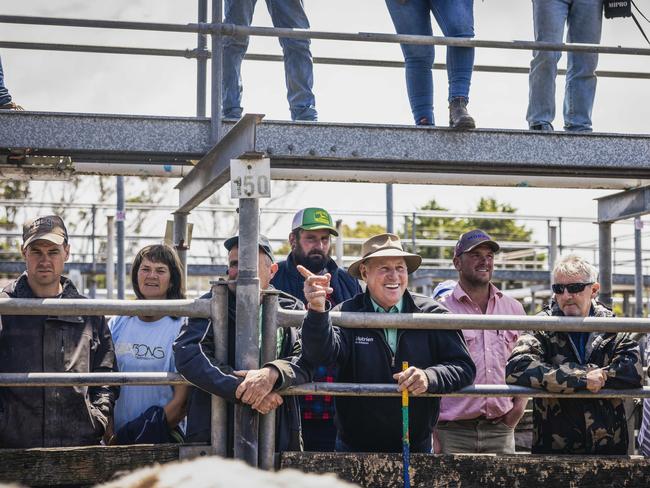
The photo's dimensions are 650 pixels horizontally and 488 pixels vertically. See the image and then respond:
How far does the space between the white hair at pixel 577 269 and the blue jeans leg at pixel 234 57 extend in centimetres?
220

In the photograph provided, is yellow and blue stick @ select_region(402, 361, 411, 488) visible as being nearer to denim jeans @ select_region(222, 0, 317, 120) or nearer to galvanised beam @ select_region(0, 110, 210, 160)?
galvanised beam @ select_region(0, 110, 210, 160)

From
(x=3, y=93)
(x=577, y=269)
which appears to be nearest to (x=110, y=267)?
(x=3, y=93)

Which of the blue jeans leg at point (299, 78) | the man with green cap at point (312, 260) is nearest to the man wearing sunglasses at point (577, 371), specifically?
the man with green cap at point (312, 260)

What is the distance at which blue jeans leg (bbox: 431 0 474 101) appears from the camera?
4.96m

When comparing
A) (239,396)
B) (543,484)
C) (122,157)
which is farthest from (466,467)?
(122,157)

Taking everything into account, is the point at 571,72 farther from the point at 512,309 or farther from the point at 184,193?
the point at 184,193

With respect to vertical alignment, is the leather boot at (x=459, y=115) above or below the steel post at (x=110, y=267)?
above

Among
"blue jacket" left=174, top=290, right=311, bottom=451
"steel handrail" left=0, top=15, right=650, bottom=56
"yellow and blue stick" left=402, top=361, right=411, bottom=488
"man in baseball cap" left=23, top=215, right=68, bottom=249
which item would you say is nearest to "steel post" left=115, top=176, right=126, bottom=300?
"steel handrail" left=0, top=15, right=650, bottom=56

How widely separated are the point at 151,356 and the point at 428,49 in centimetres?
247

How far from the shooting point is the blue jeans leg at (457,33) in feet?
16.3

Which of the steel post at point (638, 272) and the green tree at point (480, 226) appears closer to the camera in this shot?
the steel post at point (638, 272)

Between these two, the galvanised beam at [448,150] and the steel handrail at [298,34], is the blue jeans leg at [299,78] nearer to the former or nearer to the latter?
the galvanised beam at [448,150]

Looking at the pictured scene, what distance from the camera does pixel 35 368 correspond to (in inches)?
156

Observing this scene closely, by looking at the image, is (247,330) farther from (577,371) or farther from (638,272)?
(638,272)
